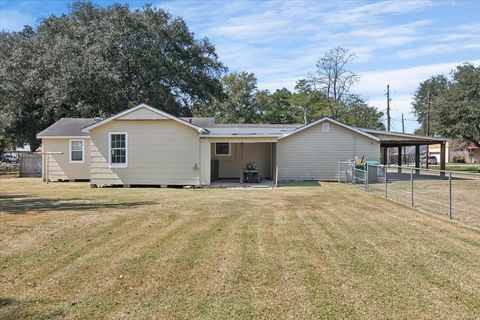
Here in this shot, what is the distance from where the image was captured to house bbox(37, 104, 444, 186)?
1819cm

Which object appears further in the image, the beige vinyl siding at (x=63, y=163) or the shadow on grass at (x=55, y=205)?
the beige vinyl siding at (x=63, y=163)

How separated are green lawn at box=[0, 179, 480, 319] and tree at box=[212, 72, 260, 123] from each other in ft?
141

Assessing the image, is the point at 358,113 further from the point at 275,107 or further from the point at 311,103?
the point at 275,107

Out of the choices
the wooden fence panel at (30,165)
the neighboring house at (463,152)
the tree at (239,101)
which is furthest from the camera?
the neighboring house at (463,152)

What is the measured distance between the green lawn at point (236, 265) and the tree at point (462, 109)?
33.3 metres

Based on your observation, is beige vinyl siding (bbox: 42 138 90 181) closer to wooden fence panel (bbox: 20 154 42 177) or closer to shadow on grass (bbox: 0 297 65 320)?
wooden fence panel (bbox: 20 154 42 177)

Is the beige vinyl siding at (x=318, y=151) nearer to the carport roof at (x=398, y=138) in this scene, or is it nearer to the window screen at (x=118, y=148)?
the carport roof at (x=398, y=138)

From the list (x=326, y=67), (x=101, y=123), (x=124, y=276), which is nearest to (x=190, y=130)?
(x=101, y=123)

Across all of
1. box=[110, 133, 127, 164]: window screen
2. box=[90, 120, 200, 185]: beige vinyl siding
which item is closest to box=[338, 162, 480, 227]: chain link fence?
box=[90, 120, 200, 185]: beige vinyl siding

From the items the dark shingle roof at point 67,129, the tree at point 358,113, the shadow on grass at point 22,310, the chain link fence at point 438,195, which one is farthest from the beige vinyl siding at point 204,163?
the tree at point 358,113

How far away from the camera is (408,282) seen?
4.95 meters

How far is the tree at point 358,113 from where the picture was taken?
4747 cm

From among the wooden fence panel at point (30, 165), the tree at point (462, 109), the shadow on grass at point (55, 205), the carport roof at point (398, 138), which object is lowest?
the shadow on grass at point (55, 205)

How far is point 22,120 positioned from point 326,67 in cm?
2955
